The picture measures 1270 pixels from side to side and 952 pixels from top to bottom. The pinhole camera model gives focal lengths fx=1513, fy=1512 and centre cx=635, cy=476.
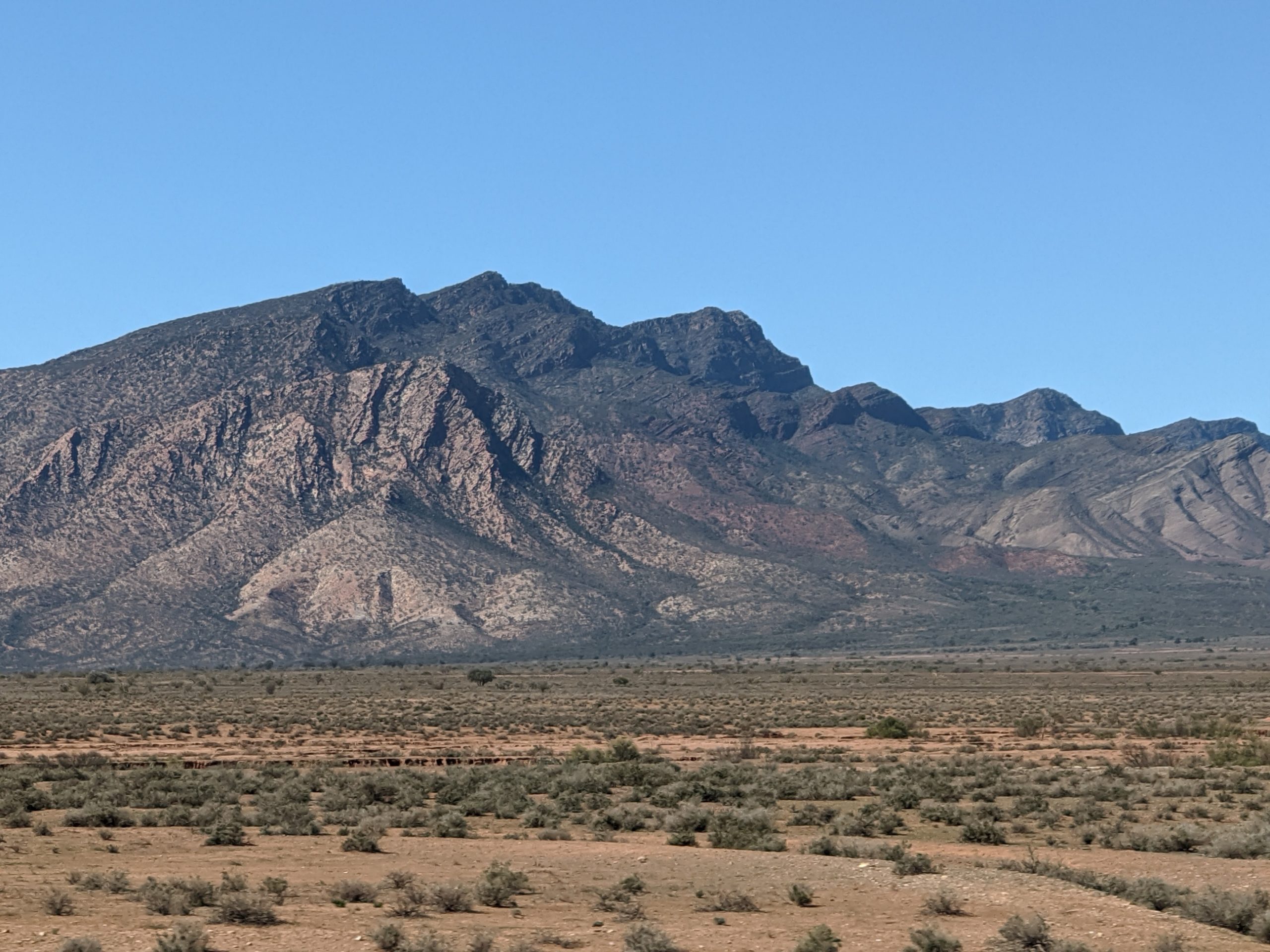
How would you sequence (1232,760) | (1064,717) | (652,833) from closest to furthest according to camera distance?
(652,833) < (1232,760) < (1064,717)

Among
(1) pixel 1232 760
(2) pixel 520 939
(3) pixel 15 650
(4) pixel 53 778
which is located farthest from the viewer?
(3) pixel 15 650

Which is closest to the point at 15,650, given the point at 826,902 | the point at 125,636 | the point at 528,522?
the point at 125,636

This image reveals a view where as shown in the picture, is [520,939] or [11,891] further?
[11,891]

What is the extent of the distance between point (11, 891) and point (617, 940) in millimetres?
8040

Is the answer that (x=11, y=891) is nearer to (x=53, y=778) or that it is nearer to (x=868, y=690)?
(x=53, y=778)

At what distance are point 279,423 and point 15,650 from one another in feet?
171

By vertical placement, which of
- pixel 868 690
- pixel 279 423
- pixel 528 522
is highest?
pixel 279 423

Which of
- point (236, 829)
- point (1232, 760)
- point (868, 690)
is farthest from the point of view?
point (868, 690)

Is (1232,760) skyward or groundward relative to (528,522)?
groundward

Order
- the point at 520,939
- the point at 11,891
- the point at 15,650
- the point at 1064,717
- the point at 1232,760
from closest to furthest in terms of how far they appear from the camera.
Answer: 1. the point at 520,939
2. the point at 11,891
3. the point at 1232,760
4. the point at 1064,717
5. the point at 15,650

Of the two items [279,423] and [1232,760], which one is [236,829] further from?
[279,423]

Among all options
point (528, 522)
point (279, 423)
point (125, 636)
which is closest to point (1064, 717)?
point (125, 636)

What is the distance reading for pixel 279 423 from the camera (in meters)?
A: 195

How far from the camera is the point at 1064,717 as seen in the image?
62.2 meters
